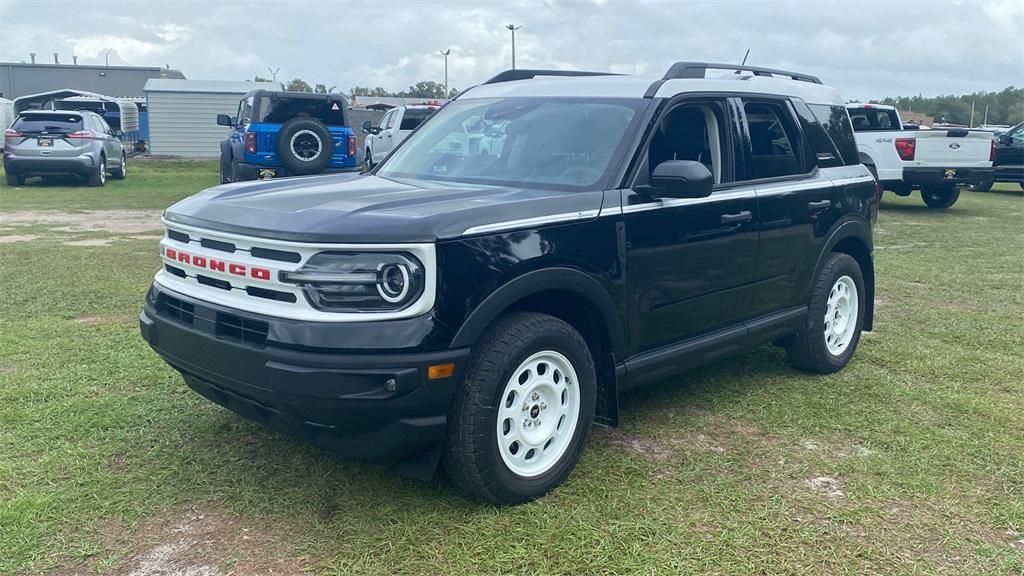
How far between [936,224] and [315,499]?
13.2 metres

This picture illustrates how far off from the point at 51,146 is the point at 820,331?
16.9m

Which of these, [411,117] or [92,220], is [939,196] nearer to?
[411,117]

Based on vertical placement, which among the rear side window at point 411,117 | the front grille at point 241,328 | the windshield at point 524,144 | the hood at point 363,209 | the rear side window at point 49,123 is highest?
the rear side window at point 411,117

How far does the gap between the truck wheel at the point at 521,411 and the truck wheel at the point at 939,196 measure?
50.0ft

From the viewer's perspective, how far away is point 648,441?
438 centimetres

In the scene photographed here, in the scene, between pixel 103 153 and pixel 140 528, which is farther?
pixel 103 153

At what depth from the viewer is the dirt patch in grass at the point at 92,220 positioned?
12074mm

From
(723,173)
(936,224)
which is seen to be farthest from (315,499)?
(936,224)

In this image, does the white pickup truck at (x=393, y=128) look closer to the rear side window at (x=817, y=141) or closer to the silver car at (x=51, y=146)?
the silver car at (x=51, y=146)

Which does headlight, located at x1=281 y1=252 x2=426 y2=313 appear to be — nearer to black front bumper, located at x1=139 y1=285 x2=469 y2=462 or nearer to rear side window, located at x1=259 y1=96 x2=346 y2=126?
black front bumper, located at x1=139 y1=285 x2=469 y2=462

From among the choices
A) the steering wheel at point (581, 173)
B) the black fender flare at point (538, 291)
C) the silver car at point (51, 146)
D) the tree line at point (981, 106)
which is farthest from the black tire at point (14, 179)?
the tree line at point (981, 106)

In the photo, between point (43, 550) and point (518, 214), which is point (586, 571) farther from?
point (43, 550)

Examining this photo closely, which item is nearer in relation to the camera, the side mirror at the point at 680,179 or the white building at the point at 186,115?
the side mirror at the point at 680,179

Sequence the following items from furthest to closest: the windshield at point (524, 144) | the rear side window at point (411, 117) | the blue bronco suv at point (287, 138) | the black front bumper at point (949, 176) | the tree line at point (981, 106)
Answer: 1. the tree line at point (981, 106)
2. the rear side window at point (411, 117)
3. the black front bumper at point (949, 176)
4. the blue bronco suv at point (287, 138)
5. the windshield at point (524, 144)
